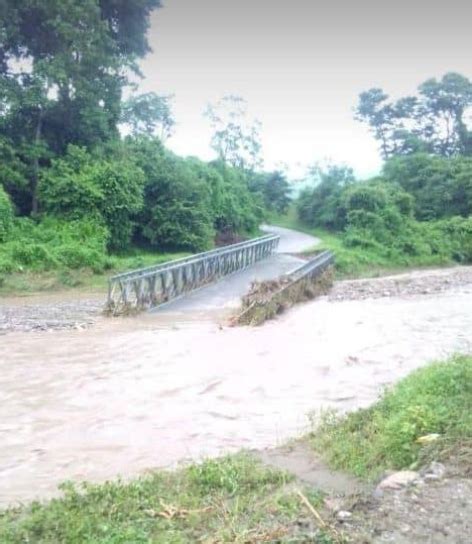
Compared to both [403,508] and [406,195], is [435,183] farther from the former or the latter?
[403,508]

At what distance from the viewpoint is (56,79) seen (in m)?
23.6

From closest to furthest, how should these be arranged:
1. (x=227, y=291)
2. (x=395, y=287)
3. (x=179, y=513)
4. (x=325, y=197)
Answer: (x=179, y=513) < (x=227, y=291) < (x=395, y=287) < (x=325, y=197)

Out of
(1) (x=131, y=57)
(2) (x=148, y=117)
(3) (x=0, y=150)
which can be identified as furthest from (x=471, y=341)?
(2) (x=148, y=117)

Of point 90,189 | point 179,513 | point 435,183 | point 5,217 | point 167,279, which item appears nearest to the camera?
point 179,513

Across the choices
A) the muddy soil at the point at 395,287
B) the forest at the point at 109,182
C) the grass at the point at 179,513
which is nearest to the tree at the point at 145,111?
the forest at the point at 109,182

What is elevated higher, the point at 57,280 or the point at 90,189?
the point at 90,189

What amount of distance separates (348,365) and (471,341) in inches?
126

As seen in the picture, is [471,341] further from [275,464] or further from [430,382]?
[275,464]

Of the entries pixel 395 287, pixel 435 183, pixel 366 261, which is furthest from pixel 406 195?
pixel 395 287

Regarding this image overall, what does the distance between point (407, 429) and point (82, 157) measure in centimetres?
2155

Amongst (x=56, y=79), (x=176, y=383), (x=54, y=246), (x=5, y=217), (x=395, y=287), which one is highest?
(x=56, y=79)

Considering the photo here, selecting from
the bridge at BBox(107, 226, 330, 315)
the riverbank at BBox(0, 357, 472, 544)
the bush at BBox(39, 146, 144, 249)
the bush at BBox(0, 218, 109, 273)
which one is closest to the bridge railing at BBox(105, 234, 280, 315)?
the bridge at BBox(107, 226, 330, 315)

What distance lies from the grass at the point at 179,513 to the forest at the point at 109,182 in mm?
16200

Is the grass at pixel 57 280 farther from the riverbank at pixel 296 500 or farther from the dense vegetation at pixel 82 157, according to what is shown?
the riverbank at pixel 296 500
